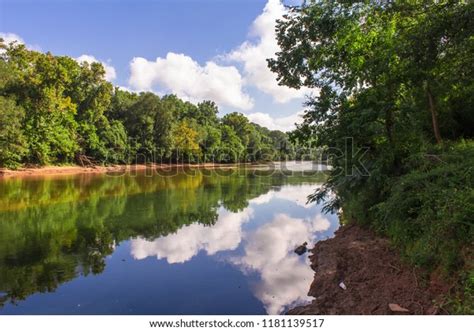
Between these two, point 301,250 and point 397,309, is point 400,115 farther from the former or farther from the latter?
point 397,309

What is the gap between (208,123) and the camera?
79500 mm

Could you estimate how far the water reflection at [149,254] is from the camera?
7.38 m

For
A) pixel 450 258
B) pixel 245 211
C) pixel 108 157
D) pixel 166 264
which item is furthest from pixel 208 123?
pixel 450 258

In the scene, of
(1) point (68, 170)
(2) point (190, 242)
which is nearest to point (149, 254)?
(2) point (190, 242)

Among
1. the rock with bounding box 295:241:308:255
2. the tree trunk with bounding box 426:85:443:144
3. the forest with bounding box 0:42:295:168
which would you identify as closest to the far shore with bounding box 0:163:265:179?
the forest with bounding box 0:42:295:168

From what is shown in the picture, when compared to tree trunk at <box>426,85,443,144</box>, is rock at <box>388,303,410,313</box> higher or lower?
lower

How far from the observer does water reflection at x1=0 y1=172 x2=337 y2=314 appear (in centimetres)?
738

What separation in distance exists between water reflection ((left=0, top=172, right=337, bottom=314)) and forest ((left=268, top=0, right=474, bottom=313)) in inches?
115

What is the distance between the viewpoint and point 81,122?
4678 centimetres

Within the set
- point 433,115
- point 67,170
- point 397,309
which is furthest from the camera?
point 67,170

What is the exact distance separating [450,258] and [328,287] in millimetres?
2844

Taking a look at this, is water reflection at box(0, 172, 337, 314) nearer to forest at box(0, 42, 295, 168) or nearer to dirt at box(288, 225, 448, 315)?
dirt at box(288, 225, 448, 315)

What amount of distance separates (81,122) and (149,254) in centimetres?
4157

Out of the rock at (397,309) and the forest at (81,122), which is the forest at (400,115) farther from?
the forest at (81,122)
